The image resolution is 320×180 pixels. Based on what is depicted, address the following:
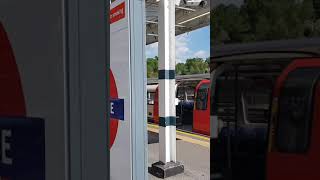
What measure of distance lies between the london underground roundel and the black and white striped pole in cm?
440

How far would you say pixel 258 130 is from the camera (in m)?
1.05

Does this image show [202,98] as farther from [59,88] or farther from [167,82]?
[59,88]

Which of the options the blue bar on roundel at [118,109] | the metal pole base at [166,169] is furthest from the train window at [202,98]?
the blue bar on roundel at [118,109]

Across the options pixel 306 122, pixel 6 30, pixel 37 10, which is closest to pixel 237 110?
pixel 306 122

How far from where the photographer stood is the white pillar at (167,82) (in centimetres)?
558

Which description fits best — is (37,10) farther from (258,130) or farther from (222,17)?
(258,130)

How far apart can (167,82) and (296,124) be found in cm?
463

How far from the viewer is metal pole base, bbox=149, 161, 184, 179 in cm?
536

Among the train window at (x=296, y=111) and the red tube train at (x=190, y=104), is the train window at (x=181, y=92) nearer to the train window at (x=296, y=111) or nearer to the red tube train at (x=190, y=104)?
the red tube train at (x=190, y=104)

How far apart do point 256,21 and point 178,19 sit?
8372 mm

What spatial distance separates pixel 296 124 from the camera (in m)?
0.99

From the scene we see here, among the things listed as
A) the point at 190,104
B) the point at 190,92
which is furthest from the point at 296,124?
the point at 190,92

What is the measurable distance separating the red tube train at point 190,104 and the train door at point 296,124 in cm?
956

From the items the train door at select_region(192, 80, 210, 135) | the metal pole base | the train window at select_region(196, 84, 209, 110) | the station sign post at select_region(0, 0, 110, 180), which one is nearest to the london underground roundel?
the station sign post at select_region(0, 0, 110, 180)
